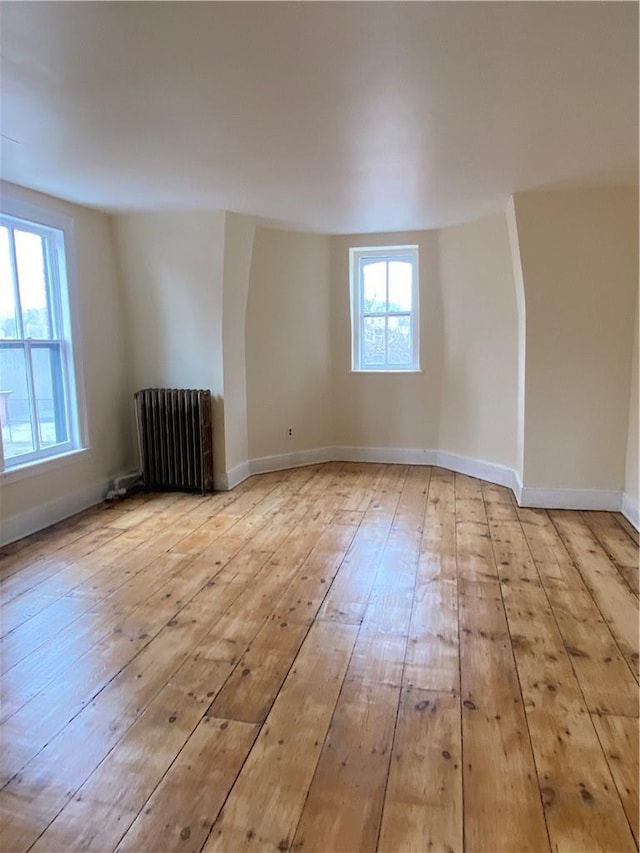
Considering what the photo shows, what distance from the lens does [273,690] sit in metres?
2.01

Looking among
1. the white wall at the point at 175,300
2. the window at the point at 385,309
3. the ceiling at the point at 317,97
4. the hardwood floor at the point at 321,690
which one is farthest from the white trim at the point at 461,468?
the ceiling at the point at 317,97

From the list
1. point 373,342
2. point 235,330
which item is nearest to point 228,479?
point 235,330

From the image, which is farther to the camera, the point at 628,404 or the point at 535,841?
the point at 628,404

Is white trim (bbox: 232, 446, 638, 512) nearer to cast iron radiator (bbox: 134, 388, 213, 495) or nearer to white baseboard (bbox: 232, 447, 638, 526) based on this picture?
white baseboard (bbox: 232, 447, 638, 526)

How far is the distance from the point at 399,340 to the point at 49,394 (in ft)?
10.9

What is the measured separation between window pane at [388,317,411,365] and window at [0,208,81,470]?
3.07m

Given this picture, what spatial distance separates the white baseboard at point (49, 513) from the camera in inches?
137

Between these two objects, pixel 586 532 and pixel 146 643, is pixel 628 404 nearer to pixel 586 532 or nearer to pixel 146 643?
pixel 586 532

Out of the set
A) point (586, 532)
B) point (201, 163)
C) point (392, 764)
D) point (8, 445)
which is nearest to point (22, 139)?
point (201, 163)

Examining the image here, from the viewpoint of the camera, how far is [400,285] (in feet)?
17.9

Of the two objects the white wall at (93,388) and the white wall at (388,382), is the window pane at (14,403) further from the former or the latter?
the white wall at (388,382)

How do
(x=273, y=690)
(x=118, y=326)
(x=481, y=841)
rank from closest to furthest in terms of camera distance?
(x=481, y=841) < (x=273, y=690) < (x=118, y=326)

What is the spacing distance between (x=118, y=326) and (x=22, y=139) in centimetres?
207

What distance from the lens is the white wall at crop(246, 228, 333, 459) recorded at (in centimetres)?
508
